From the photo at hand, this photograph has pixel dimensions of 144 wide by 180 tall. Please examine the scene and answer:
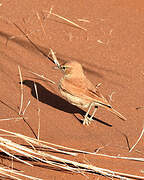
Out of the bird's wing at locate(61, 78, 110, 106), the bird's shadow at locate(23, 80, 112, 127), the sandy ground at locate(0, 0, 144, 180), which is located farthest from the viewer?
the bird's shadow at locate(23, 80, 112, 127)

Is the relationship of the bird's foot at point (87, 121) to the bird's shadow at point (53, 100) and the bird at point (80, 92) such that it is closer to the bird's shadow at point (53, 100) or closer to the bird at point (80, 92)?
the bird at point (80, 92)

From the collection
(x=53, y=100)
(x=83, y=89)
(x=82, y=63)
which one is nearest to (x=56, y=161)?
(x=83, y=89)

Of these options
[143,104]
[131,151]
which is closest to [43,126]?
[131,151]

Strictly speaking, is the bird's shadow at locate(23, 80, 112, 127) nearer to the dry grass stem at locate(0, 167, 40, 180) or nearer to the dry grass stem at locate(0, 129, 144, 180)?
the dry grass stem at locate(0, 129, 144, 180)

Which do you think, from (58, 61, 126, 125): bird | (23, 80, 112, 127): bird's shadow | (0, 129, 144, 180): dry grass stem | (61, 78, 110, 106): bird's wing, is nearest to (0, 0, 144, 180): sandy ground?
(23, 80, 112, 127): bird's shadow

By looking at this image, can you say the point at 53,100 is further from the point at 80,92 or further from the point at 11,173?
the point at 11,173

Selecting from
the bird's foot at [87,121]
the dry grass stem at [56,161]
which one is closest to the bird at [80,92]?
the bird's foot at [87,121]
